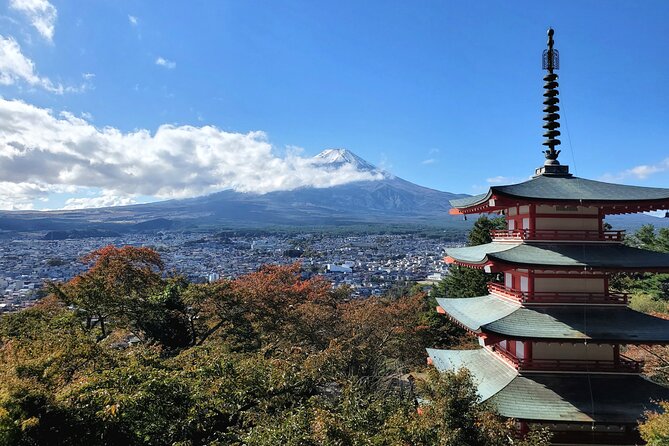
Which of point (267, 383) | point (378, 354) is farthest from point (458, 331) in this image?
point (267, 383)

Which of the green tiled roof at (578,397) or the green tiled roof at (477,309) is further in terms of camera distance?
the green tiled roof at (477,309)

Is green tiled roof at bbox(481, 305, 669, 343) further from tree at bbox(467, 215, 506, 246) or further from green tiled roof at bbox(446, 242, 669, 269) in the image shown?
tree at bbox(467, 215, 506, 246)

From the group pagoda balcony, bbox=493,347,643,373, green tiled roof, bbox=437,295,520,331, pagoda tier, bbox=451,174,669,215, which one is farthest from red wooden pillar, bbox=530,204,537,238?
pagoda balcony, bbox=493,347,643,373

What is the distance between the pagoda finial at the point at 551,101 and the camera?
1049 cm

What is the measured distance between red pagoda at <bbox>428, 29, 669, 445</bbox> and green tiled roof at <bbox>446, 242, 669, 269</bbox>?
22mm

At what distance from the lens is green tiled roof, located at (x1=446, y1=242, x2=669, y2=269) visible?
8.83 m

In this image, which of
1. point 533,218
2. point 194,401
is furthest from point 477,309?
point 194,401

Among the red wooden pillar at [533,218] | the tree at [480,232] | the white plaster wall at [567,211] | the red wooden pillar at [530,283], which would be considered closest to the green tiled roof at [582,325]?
the red wooden pillar at [530,283]

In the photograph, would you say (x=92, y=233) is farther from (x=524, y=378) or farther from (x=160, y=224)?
(x=524, y=378)

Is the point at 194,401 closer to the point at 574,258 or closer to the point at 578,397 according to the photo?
the point at 578,397

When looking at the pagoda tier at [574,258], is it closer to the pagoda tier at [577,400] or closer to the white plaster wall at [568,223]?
the white plaster wall at [568,223]

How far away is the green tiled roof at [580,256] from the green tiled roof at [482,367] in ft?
8.38

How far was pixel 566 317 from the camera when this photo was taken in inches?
360

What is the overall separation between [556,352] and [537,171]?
4486 millimetres
